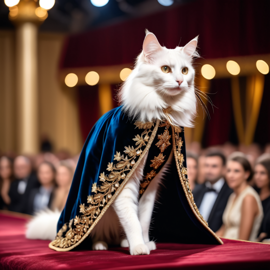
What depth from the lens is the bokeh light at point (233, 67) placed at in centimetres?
677

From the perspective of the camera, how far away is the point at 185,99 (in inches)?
76.8

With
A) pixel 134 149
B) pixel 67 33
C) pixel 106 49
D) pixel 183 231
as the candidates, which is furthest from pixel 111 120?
pixel 67 33

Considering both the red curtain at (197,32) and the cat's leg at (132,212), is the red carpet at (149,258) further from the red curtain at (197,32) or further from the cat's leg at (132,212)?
the red curtain at (197,32)

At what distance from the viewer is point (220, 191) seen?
3.28 m

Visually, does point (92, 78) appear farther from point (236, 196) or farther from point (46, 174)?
point (236, 196)

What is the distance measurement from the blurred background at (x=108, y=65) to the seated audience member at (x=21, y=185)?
9cm

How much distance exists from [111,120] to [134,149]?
0.21 m

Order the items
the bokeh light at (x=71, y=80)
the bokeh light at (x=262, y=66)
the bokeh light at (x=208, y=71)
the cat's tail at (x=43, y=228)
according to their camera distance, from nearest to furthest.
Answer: the cat's tail at (x=43, y=228), the bokeh light at (x=262, y=66), the bokeh light at (x=208, y=71), the bokeh light at (x=71, y=80)

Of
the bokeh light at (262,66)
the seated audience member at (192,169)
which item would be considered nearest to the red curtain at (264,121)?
the bokeh light at (262,66)

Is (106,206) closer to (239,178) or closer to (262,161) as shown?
(239,178)

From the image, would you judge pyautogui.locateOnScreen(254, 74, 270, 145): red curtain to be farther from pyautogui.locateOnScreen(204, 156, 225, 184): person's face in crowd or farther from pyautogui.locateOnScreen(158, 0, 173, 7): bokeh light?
pyautogui.locateOnScreen(204, 156, 225, 184): person's face in crowd

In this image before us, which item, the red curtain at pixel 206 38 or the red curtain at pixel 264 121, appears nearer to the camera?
the red curtain at pixel 206 38

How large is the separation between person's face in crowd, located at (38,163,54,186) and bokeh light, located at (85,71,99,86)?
186 inches

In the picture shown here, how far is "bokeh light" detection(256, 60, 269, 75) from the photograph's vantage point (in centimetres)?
638
